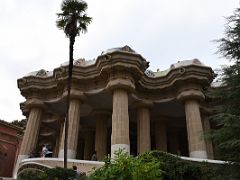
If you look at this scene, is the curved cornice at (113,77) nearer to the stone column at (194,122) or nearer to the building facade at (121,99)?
the building facade at (121,99)

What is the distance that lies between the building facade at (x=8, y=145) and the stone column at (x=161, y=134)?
748 inches

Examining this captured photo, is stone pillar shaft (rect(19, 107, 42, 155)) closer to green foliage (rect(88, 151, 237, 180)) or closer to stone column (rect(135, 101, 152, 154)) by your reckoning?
stone column (rect(135, 101, 152, 154))

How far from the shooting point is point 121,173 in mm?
10234

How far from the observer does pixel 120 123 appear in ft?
85.3

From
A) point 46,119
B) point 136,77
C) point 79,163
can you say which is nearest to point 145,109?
point 136,77

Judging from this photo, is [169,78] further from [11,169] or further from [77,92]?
[11,169]

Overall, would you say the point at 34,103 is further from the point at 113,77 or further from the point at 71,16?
the point at 71,16

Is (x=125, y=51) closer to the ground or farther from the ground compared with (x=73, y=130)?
farther from the ground

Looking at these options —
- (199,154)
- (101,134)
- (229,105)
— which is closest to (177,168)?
(229,105)

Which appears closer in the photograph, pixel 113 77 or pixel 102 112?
pixel 113 77

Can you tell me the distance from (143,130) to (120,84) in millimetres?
5060

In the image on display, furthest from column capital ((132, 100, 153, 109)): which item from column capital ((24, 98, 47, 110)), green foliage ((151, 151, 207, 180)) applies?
green foliage ((151, 151, 207, 180))

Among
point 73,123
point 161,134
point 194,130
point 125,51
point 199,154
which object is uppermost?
point 125,51

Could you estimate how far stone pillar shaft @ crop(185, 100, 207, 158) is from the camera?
2705 cm
